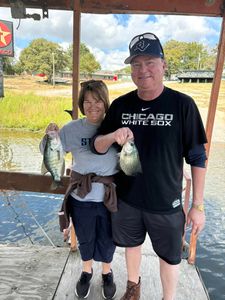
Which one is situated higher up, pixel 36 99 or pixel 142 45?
pixel 142 45

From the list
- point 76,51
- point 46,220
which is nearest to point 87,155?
point 76,51

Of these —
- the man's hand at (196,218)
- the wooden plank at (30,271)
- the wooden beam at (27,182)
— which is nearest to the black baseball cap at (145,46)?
the man's hand at (196,218)

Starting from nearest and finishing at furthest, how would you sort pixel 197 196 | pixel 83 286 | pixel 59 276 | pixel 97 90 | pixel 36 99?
A: pixel 197 196
pixel 97 90
pixel 83 286
pixel 59 276
pixel 36 99

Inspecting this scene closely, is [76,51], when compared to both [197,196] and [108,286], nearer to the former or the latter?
[197,196]

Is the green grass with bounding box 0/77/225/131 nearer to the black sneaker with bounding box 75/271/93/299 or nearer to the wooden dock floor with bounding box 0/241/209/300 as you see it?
the wooden dock floor with bounding box 0/241/209/300

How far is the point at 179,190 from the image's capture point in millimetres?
1706

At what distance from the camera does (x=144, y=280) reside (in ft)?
7.64

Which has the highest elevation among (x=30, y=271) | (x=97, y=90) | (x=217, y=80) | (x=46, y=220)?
(x=217, y=80)

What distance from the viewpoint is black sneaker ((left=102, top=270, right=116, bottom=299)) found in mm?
2113

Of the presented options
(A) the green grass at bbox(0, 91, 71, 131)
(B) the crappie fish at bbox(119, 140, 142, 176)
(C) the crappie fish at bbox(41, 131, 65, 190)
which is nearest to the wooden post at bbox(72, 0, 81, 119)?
(C) the crappie fish at bbox(41, 131, 65, 190)

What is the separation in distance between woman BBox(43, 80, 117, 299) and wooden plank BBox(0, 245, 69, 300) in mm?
552

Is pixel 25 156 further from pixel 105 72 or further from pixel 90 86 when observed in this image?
pixel 90 86

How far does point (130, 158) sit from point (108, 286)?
1.24 m

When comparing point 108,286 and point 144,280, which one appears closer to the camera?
point 108,286
